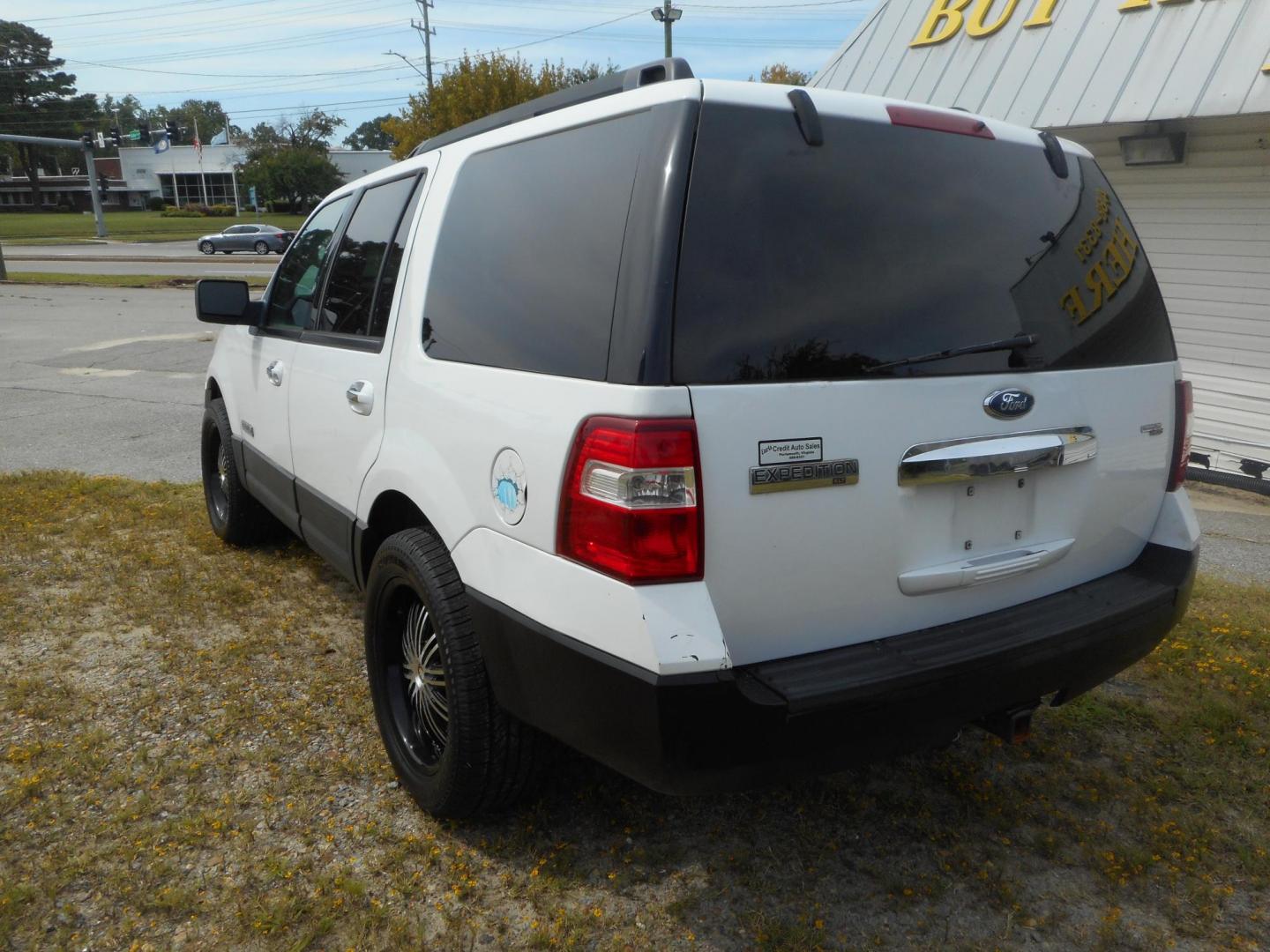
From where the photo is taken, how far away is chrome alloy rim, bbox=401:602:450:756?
2.93 m

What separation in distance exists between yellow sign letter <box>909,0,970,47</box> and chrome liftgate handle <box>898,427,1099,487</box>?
826 centimetres

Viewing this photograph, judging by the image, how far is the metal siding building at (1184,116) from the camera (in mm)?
7383

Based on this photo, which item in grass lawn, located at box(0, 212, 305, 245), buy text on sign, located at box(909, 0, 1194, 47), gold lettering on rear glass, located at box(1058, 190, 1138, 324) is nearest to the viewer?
gold lettering on rear glass, located at box(1058, 190, 1138, 324)

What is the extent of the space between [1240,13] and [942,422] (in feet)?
22.7

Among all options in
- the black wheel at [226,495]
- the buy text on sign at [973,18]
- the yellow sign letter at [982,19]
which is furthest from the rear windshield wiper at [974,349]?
the yellow sign letter at [982,19]

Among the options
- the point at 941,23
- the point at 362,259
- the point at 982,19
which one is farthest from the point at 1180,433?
the point at 941,23

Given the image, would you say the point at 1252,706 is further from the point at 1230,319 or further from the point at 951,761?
the point at 1230,319

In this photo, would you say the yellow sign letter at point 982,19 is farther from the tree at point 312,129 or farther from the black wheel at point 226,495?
the tree at point 312,129

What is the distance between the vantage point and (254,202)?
229 feet

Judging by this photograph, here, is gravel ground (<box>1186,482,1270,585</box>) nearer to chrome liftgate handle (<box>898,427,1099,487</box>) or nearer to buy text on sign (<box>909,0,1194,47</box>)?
chrome liftgate handle (<box>898,427,1099,487</box>)

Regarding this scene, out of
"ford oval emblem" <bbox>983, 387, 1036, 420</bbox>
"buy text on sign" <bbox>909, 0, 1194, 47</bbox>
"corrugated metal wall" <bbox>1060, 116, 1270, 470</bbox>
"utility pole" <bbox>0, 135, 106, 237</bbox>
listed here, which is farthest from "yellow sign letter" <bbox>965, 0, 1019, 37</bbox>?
"utility pole" <bbox>0, 135, 106, 237</bbox>

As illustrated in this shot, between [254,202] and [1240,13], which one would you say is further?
[254,202]

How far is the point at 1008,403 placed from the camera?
247 cm

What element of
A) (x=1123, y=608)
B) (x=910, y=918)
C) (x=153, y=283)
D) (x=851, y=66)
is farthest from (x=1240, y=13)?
(x=153, y=283)
